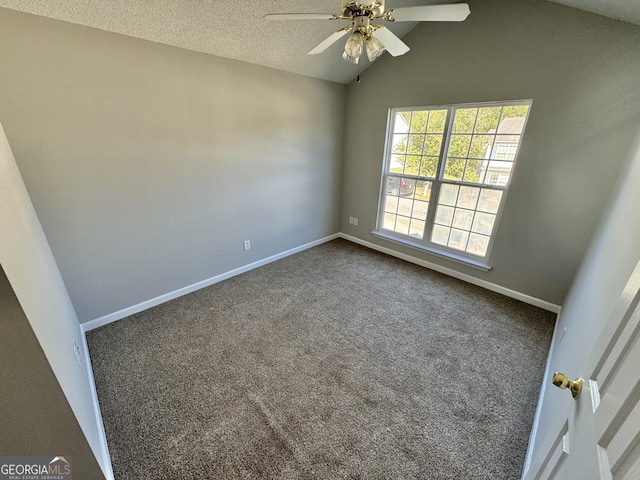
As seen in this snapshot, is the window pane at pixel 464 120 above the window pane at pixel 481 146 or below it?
above

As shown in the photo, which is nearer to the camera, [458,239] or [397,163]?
[458,239]

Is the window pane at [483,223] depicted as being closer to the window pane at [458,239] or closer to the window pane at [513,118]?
the window pane at [458,239]

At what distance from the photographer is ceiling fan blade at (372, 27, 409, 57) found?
140cm

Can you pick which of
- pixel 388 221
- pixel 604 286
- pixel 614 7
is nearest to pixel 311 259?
pixel 388 221

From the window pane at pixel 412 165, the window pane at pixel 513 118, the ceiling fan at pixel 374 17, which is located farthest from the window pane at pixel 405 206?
the ceiling fan at pixel 374 17

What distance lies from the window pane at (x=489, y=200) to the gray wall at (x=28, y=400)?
11.2 ft

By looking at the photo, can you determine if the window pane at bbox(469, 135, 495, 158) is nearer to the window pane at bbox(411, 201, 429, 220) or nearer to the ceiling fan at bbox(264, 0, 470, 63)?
the window pane at bbox(411, 201, 429, 220)

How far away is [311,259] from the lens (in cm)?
360

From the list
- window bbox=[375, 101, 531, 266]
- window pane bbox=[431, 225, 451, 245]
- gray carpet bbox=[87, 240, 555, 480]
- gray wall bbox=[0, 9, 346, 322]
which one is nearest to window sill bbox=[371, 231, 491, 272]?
window bbox=[375, 101, 531, 266]

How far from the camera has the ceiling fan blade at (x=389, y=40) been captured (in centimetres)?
140

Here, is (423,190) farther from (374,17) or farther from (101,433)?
(101,433)

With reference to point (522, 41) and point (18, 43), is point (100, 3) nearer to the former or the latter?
point (18, 43)

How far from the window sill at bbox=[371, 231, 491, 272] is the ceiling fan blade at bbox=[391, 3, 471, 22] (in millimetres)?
2433

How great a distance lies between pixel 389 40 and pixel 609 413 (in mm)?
1753
